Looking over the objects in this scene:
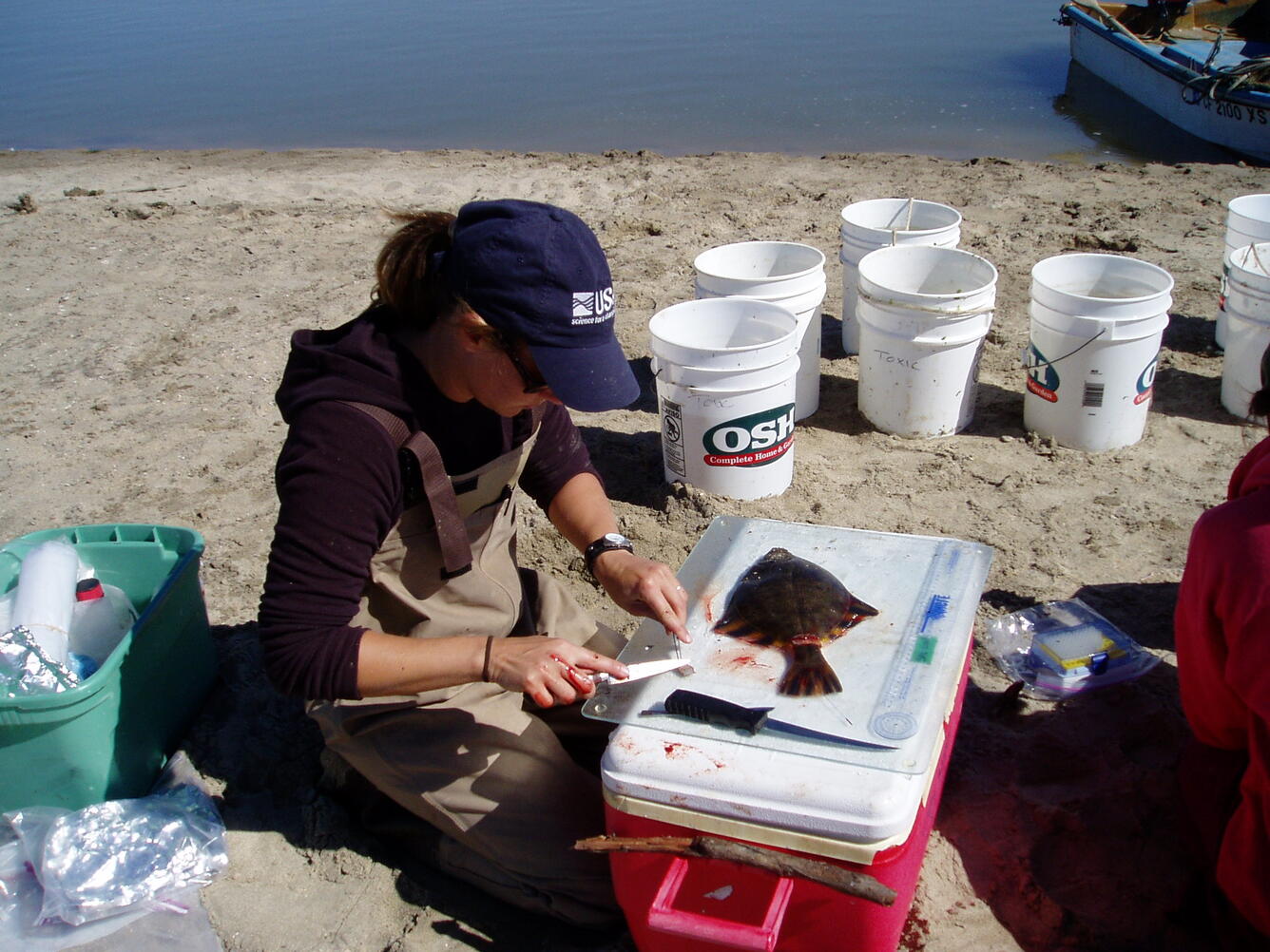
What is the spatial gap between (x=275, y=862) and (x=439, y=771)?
545 mm

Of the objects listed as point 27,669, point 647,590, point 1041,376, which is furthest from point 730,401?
point 27,669

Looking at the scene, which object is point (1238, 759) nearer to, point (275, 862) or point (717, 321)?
point (275, 862)

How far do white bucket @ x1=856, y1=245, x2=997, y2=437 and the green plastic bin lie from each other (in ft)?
9.06

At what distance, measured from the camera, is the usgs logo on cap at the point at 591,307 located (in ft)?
6.17

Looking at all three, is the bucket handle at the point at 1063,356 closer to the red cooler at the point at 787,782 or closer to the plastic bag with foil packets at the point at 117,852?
the red cooler at the point at 787,782

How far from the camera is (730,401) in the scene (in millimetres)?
3635

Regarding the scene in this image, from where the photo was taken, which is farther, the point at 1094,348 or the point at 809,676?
the point at 1094,348

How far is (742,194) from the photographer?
23.7ft

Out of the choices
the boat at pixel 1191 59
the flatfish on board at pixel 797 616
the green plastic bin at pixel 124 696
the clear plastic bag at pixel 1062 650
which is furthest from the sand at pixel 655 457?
the boat at pixel 1191 59

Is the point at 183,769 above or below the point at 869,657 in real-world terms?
below

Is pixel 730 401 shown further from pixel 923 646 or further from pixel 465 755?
pixel 465 755

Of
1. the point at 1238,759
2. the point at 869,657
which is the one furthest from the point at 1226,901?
the point at 869,657

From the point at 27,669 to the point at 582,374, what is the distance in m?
1.45

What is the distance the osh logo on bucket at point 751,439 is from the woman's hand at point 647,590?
1.35m
